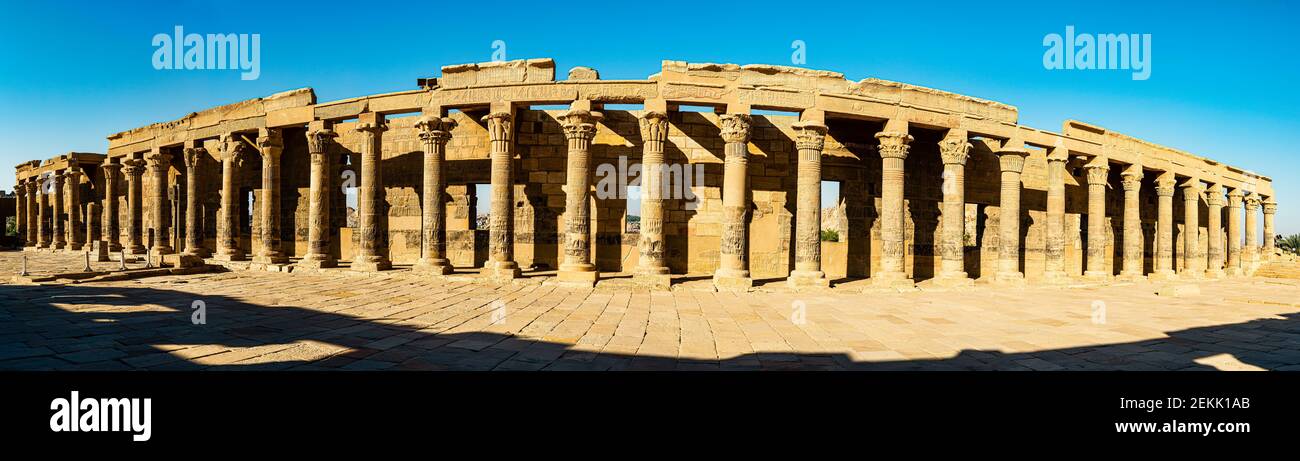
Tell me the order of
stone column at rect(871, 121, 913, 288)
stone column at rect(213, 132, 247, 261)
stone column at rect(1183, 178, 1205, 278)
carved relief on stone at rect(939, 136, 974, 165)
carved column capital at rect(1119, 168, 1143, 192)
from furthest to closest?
1. stone column at rect(1183, 178, 1205, 278)
2. carved column capital at rect(1119, 168, 1143, 192)
3. stone column at rect(213, 132, 247, 261)
4. carved relief on stone at rect(939, 136, 974, 165)
5. stone column at rect(871, 121, 913, 288)

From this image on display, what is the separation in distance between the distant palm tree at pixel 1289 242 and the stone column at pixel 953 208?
1443 inches

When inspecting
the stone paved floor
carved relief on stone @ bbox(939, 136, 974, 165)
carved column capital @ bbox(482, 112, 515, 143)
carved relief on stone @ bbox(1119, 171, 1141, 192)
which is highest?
carved column capital @ bbox(482, 112, 515, 143)

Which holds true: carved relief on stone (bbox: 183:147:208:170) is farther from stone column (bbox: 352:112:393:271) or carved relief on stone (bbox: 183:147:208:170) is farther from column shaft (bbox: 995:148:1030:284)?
column shaft (bbox: 995:148:1030:284)

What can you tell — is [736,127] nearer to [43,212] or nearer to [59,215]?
[59,215]

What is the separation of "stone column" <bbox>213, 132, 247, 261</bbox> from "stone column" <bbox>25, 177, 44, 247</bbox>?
22578 millimetres

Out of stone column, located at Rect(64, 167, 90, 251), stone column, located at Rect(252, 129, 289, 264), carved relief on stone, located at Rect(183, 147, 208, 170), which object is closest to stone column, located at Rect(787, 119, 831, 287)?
stone column, located at Rect(252, 129, 289, 264)

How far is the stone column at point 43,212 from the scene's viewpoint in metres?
26.7

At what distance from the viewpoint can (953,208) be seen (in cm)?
1380

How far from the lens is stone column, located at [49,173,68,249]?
2536 centimetres

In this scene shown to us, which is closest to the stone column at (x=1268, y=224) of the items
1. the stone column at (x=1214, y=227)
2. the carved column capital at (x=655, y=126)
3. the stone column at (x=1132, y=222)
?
the stone column at (x=1214, y=227)

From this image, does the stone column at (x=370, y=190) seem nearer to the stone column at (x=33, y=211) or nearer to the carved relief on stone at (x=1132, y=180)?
the carved relief on stone at (x=1132, y=180)
